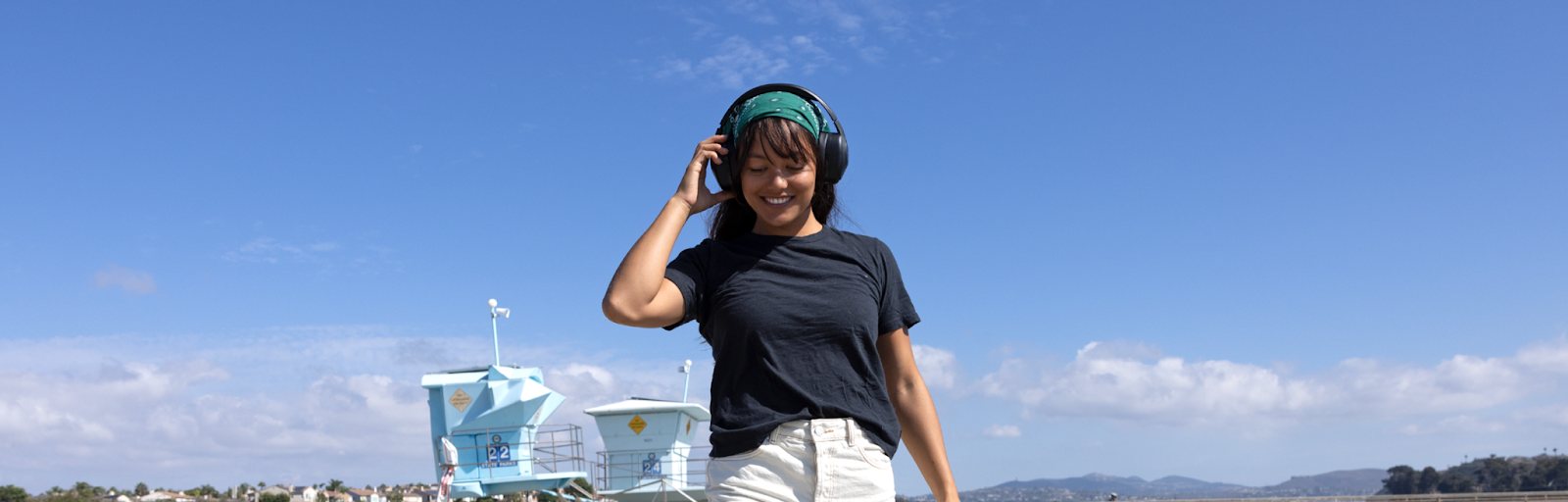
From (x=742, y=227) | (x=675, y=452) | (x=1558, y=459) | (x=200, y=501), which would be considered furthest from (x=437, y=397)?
(x=1558, y=459)

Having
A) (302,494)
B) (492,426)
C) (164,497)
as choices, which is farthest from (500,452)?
(302,494)

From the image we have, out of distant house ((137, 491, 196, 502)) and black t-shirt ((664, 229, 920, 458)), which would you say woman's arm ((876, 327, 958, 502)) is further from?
distant house ((137, 491, 196, 502))

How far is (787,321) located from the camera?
2291mm

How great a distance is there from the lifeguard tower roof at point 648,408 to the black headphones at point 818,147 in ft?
54.9

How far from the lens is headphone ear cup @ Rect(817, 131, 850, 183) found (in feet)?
8.45

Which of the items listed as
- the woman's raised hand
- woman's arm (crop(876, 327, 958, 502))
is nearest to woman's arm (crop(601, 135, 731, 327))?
the woman's raised hand

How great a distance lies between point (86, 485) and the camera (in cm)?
4178

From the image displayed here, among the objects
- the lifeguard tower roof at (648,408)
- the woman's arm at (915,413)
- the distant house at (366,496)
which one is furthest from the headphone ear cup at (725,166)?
the distant house at (366,496)

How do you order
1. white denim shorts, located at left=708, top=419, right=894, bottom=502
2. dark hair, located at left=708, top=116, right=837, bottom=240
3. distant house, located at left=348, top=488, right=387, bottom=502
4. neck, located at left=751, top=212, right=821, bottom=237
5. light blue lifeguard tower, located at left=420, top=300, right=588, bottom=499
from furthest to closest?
distant house, located at left=348, top=488, right=387, bottom=502, light blue lifeguard tower, located at left=420, top=300, right=588, bottom=499, neck, located at left=751, top=212, right=821, bottom=237, dark hair, located at left=708, top=116, right=837, bottom=240, white denim shorts, located at left=708, top=419, right=894, bottom=502

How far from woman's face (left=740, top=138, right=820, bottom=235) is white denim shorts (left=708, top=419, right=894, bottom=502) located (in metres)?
0.54

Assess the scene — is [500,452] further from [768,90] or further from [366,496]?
[366,496]

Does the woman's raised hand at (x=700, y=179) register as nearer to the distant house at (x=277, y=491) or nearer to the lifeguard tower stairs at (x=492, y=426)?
the lifeguard tower stairs at (x=492, y=426)

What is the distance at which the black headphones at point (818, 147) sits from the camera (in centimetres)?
252

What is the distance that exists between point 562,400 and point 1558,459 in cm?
9995
